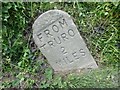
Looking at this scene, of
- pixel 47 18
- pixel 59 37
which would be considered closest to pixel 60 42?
pixel 59 37

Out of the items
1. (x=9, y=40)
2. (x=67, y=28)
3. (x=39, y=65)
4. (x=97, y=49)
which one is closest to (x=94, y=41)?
(x=97, y=49)

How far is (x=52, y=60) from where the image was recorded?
261cm

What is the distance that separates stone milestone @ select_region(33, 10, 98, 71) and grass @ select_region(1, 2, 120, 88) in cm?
9

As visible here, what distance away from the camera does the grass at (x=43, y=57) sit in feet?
8.41

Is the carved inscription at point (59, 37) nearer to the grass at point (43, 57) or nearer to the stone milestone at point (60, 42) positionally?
the stone milestone at point (60, 42)

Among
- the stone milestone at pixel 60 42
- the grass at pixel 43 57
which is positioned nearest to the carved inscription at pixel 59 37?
the stone milestone at pixel 60 42

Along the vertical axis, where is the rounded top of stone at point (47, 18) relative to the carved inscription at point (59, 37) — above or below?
above

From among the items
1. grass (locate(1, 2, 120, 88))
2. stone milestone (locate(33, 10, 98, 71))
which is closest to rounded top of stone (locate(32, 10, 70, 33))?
stone milestone (locate(33, 10, 98, 71))

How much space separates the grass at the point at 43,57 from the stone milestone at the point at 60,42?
0.09 m

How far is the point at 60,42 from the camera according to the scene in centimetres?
250

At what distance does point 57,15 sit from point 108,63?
2.14 feet

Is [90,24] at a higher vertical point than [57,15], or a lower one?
lower

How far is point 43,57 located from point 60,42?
0.85 ft

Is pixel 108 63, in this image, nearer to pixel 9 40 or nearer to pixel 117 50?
pixel 117 50
